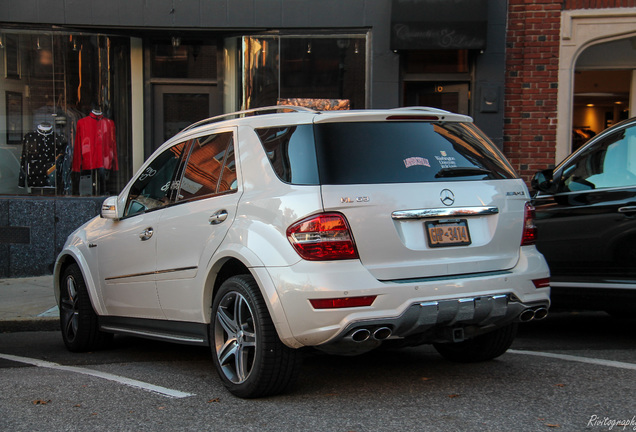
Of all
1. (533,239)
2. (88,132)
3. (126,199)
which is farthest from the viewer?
(88,132)

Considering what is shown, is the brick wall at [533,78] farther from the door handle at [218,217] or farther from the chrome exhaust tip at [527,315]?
the door handle at [218,217]

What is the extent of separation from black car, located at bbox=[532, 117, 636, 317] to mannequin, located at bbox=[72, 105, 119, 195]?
25.6 feet

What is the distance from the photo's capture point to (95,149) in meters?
12.4

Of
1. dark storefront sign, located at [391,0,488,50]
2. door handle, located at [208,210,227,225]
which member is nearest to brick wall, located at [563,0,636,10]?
dark storefront sign, located at [391,0,488,50]

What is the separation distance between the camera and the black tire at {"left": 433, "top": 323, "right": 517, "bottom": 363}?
17.1 feet

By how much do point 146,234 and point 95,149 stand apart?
7215mm

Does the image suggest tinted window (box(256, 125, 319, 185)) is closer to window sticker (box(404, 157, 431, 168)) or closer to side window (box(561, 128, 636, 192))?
window sticker (box(404, 157, 431, 168))

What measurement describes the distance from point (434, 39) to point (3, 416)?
28.3ft

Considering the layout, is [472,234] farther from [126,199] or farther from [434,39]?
[434,39]

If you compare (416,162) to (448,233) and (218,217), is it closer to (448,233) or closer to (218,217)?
(448,233)

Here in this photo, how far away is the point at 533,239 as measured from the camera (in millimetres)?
4824

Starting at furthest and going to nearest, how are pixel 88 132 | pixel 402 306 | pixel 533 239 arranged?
1. pixel 88 132
2. pixel 533 239
3. pixel 402 306

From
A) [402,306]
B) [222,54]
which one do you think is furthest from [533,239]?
[222,54]

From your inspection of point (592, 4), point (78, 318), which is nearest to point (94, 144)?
point (78, 318)
